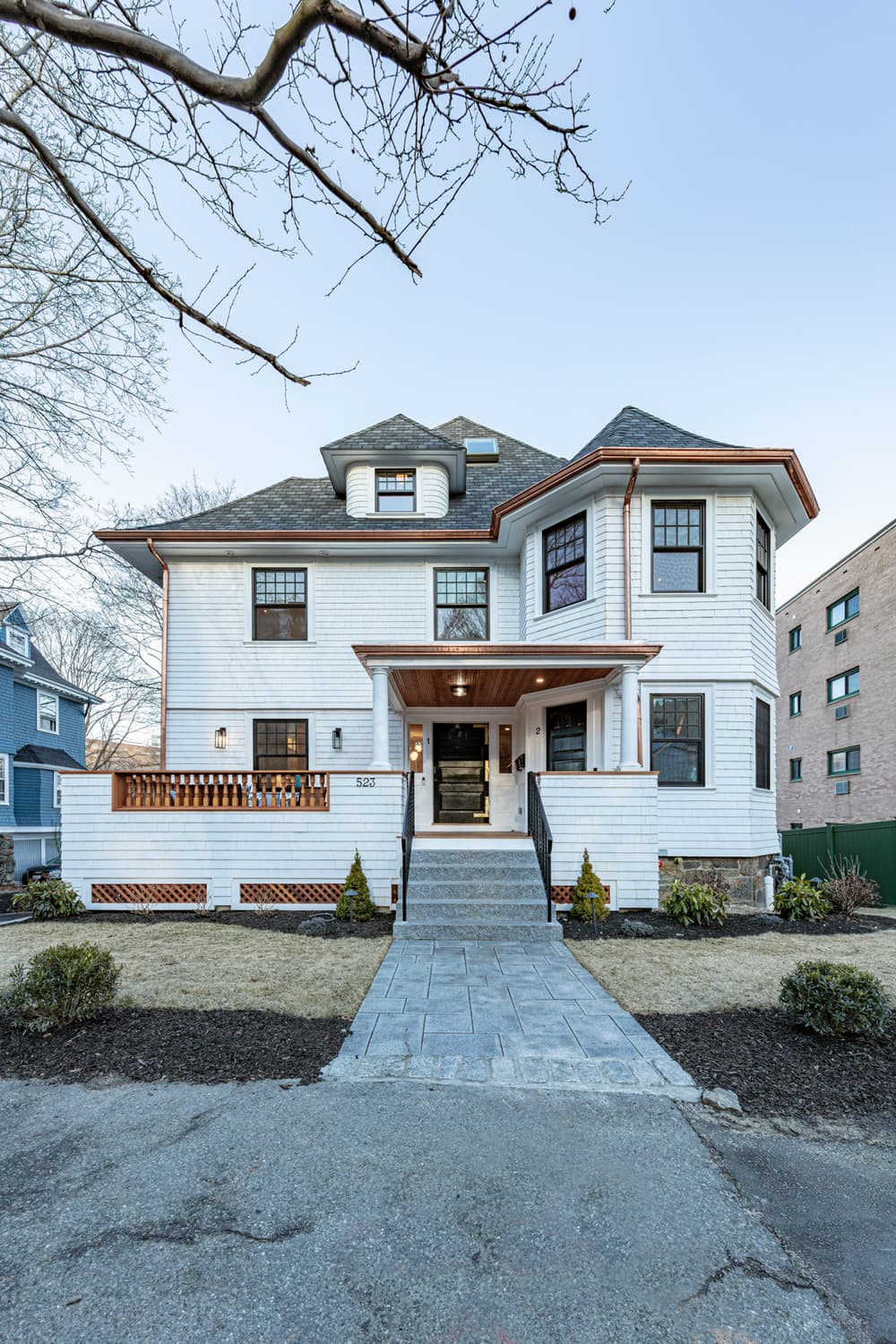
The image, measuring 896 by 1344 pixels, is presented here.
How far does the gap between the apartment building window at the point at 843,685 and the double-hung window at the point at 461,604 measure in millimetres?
13865

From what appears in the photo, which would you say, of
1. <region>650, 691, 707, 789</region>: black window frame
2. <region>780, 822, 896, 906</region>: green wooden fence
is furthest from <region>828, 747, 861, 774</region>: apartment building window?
<region>650, 691, 707, 789</region>: black window frame

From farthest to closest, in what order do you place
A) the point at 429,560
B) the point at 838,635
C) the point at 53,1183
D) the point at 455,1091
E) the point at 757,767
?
the point at 838,635 < the point at 429,560 < the point at 757,767 < the point at 455,1091 < the point at 53,1183

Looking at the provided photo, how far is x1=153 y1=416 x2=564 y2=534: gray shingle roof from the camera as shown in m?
11.1

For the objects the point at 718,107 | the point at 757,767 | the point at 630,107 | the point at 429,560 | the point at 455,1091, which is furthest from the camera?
the point at 429,560

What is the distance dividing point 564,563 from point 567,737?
2735 mm

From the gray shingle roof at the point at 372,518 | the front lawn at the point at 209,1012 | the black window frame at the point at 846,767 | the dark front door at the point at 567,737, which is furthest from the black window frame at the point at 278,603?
the black window frame at the point at 846,767

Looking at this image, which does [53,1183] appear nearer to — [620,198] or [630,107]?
[620,198]

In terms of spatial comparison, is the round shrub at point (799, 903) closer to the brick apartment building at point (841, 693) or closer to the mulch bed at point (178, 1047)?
the mulch bed at point (178, 1047)

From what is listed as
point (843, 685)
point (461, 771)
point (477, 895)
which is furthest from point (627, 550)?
point (843, 685)

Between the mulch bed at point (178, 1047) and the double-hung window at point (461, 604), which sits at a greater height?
the double-hung window at point (461, 604)

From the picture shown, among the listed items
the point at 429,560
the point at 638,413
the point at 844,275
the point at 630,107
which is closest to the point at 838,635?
the point at 844,275

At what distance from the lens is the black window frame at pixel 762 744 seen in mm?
9164

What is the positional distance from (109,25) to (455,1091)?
5.45 meters

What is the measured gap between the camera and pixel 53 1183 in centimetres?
241
